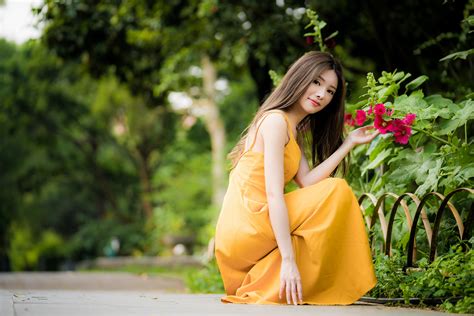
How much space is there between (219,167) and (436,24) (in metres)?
12.8

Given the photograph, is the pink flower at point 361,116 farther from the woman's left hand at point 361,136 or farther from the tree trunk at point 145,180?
the tree trunk at point 145,180

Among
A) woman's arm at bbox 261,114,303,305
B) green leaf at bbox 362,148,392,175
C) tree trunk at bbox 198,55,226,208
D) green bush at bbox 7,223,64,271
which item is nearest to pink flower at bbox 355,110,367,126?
woman's arm at bbox 261,114,303,305

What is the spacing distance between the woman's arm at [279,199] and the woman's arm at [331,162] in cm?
35

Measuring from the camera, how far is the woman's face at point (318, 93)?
392 centimetres

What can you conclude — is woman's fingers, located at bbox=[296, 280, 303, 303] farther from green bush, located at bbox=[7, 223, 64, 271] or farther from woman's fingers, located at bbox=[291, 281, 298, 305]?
green bush, located at bbox=[7, 223, 64, 271]

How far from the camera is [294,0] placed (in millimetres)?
8281

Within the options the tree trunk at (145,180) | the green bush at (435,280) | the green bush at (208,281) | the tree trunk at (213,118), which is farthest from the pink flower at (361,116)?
the tree trunk at (145,180)

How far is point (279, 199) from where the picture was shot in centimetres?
361

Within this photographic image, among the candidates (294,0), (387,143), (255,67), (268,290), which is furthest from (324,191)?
(255,67)

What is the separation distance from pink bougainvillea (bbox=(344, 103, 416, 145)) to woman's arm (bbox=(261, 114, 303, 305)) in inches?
18.1

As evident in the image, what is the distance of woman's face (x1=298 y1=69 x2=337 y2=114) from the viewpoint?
3918 mm

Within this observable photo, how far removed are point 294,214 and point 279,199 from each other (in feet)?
0.35

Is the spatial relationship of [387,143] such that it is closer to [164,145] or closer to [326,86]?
[326,86]

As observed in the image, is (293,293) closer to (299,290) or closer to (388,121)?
(299,290)
